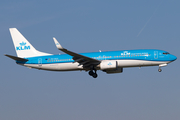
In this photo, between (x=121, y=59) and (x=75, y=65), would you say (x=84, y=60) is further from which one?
(x=121, y=59)

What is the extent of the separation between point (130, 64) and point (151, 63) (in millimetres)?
3291

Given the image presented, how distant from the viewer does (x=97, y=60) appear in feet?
151

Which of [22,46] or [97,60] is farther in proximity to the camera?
[22,46]

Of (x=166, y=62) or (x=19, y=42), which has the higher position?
(x=19, y=42)

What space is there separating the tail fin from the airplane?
65 cm

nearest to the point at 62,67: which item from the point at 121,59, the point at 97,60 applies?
the point at 97,60

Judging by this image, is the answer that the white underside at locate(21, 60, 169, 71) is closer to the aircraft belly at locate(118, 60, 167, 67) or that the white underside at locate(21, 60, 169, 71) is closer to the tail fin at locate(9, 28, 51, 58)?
the aircraft belly at locate(118, 60, 167, 67)

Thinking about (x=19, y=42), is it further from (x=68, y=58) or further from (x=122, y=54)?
(x=122, y=54)

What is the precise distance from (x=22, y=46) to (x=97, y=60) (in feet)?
49.1

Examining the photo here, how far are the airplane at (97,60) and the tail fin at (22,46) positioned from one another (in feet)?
2.13

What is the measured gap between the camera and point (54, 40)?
136 ft

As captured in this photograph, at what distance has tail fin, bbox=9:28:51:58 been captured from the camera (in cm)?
5153

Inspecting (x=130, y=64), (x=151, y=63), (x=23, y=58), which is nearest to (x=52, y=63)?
(x=23, y=58)

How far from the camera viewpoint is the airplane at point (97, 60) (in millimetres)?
46156
